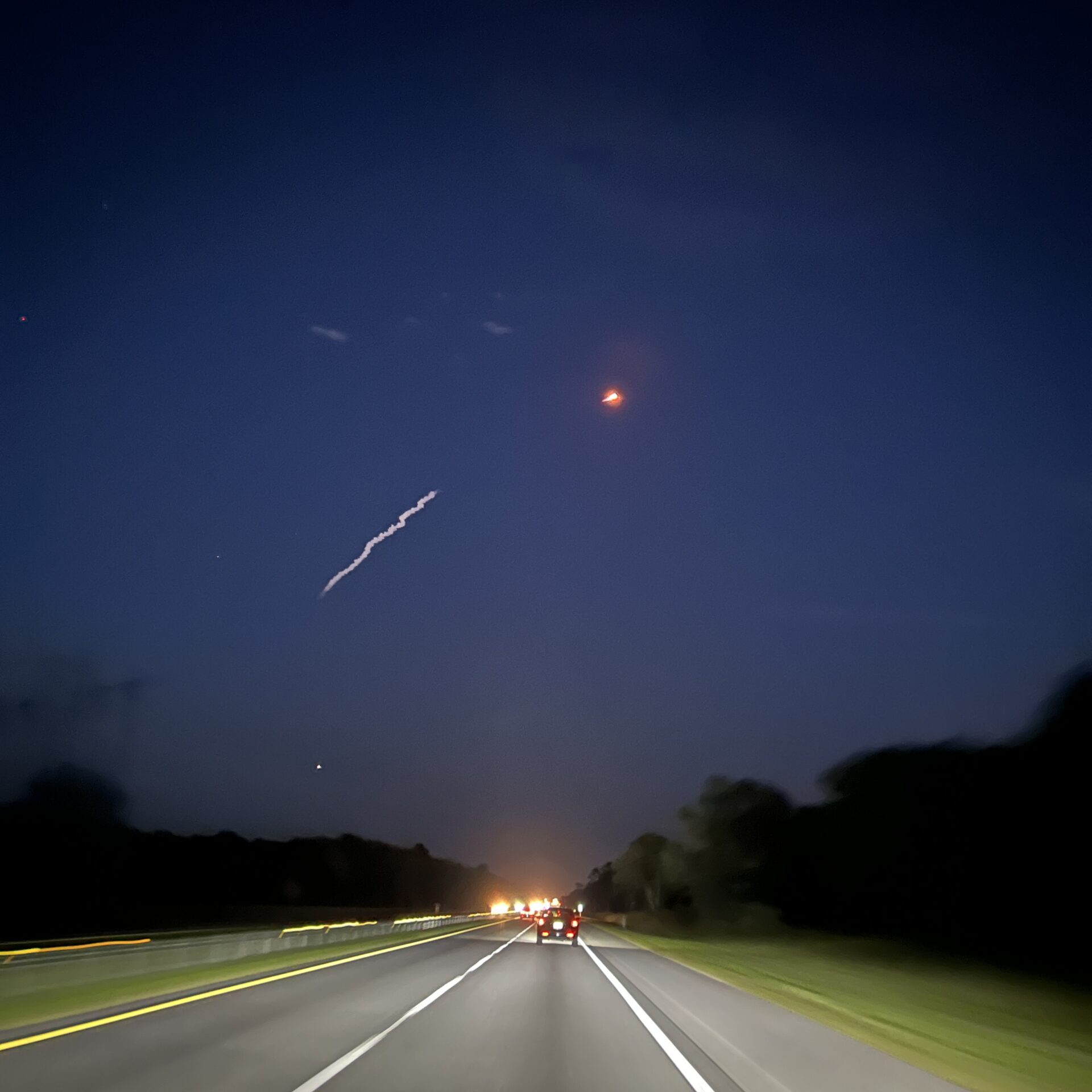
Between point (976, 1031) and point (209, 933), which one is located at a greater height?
point (209, 933)

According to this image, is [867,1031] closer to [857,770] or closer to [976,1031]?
[976,1031]

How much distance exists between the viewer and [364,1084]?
10.7 meters

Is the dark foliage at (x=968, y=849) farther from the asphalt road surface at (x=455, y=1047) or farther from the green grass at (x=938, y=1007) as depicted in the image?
the asphalt road surface at (x=455, y=1047)

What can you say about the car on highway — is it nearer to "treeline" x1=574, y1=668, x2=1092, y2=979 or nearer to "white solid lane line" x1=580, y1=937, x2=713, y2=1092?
"treeline" x1=574, y1=668, x2=1092, y2=979

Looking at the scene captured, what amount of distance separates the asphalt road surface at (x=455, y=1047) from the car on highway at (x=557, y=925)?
31.4m

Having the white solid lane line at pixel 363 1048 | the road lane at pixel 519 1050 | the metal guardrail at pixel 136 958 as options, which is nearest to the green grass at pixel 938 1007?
the road lane at pixel 519 1050

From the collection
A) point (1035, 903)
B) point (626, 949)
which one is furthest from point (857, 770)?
point (626, 949)

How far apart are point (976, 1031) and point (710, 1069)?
34.4 feet

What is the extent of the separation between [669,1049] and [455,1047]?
266 cm

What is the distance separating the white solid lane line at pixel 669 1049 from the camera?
37.6 ft

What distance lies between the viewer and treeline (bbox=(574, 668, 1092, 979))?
60219mm

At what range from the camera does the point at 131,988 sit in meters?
20.8

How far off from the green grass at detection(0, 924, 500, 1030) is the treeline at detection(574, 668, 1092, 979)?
32638mm

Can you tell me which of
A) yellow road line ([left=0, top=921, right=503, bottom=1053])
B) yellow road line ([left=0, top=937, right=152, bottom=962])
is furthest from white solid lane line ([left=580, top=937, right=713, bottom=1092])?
yellow road line ([left=0, top=937, right=152, bottom=962])
